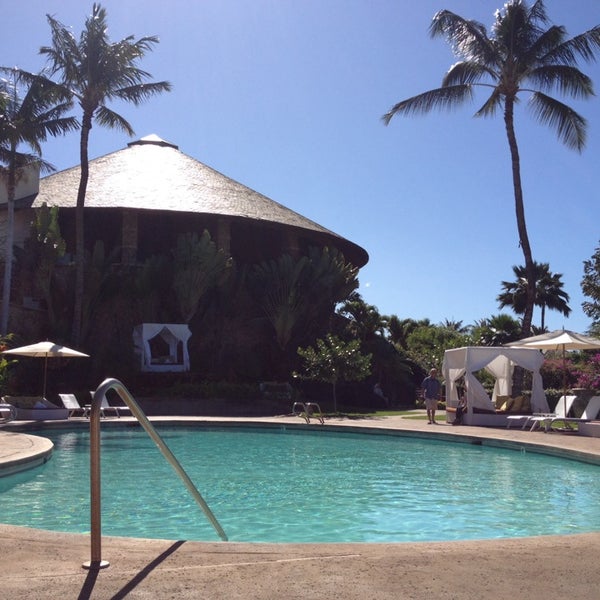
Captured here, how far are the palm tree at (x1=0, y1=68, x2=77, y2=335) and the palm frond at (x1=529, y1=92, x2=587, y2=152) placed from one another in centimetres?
1631

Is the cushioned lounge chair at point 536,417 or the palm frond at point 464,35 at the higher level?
the palm frond at point 464,35

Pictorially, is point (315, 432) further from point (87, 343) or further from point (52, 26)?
point (52, 26)

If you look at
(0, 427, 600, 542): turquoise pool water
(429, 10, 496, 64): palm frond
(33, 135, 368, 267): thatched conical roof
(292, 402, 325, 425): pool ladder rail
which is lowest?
(0, 427, 600, 542): turquoise pool water

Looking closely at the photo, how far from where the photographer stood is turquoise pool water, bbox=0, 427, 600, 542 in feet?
23.2

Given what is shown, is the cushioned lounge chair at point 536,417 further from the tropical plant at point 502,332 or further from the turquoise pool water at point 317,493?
the tropical plant at point 502,332

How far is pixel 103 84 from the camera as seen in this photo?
2488cm

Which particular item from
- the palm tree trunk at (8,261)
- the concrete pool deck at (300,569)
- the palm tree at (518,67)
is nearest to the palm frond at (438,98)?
the palm tree at (518,67)

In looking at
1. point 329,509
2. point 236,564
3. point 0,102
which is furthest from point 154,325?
point 236,564

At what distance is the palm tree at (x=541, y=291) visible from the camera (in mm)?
43875

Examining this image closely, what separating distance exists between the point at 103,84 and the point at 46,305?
847cm

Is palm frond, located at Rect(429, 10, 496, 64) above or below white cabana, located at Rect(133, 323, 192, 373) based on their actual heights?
above

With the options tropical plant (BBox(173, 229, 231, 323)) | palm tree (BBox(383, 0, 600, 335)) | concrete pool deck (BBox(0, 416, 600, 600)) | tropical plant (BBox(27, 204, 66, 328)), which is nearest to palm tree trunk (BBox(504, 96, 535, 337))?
palm tree (BBox(383, 0, 600, 335))

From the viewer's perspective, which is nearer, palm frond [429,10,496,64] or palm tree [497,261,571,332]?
palm frond [429,10,496,64]

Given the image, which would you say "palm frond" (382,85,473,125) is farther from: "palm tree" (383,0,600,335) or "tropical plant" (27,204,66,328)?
"tropical plant" (27,204,66,328)
